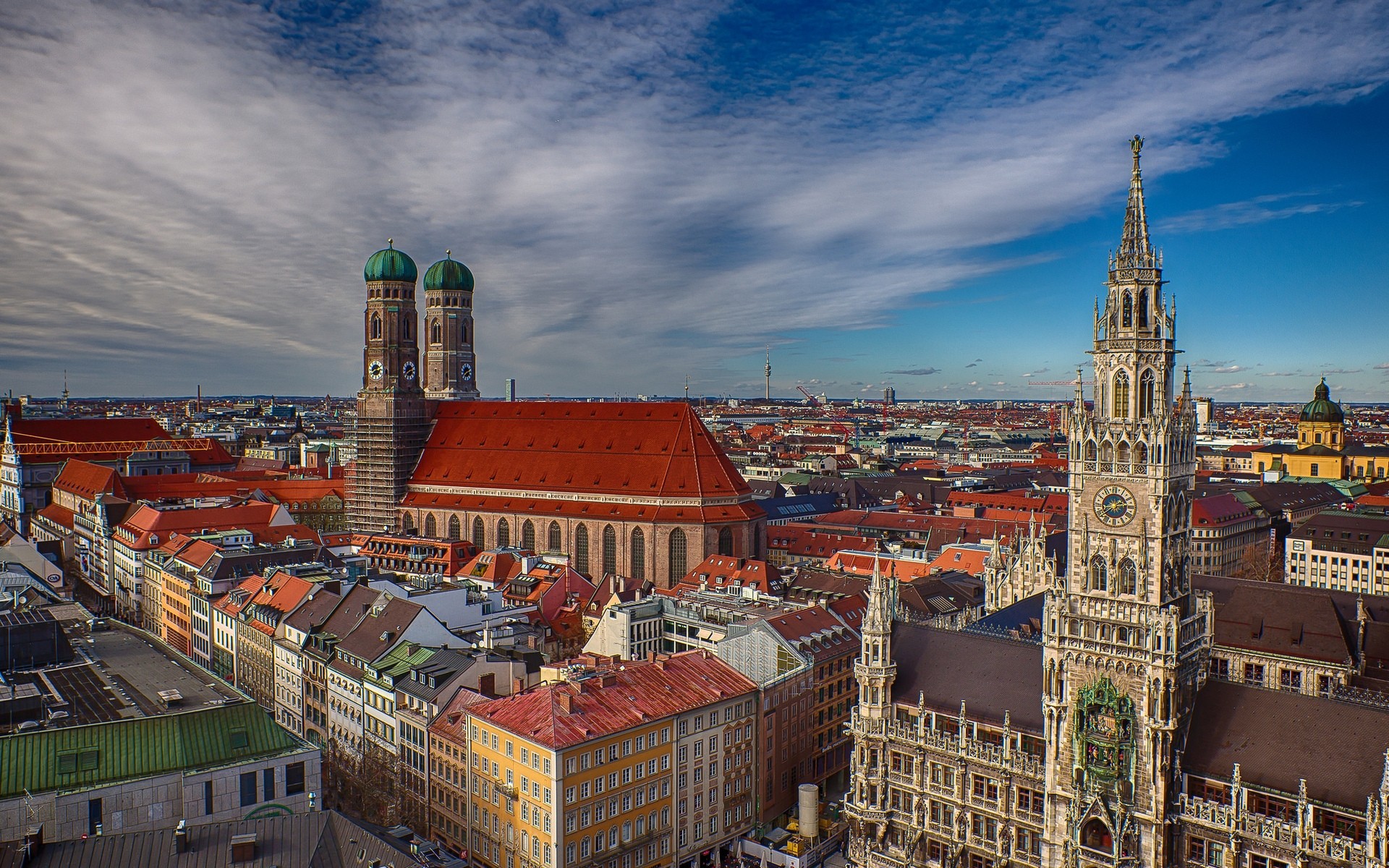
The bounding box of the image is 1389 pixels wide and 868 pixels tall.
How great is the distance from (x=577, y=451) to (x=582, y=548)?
14285 mm

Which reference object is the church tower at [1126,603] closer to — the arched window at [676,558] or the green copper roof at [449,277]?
the arched window at [676,558]

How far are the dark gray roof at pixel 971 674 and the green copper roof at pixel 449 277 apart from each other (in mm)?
123648

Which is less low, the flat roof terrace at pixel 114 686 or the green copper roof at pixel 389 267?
the green copper roof at pixel 389 267

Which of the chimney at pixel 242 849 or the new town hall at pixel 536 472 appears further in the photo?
the new town hall at pixel 536 472

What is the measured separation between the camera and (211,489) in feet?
562

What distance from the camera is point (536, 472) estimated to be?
142250mm

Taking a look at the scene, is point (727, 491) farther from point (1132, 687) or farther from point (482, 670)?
point (1132, 687)

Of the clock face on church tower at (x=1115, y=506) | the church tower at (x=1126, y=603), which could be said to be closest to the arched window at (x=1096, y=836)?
the church tower at (x=1126, y=603)

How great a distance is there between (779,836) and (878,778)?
488 inches

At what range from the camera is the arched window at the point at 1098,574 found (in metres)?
51.4

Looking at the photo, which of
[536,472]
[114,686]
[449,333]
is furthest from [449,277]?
[114,686]

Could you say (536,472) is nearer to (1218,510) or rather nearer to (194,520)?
(194,520)

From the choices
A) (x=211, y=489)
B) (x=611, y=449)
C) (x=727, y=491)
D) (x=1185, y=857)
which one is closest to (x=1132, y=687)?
(x=1185, y=857)

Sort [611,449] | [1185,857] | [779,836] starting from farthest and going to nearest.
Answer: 1. [611,449]
2. [779,836]
3. [1185,857]
